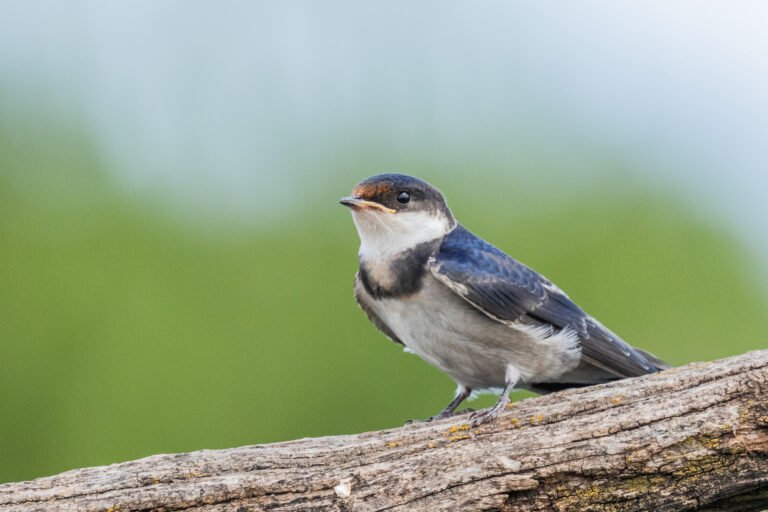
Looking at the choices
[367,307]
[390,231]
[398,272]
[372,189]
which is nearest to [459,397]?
[367,307]

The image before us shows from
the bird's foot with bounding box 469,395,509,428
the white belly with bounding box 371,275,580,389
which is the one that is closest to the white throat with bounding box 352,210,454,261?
the white belly with bounding box 371,275,580,389

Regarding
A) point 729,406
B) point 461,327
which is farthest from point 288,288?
point 729,406

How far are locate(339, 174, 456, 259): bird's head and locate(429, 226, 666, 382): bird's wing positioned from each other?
15 centimetres

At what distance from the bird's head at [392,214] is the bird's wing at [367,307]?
0.56ft

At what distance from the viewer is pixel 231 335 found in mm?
8586

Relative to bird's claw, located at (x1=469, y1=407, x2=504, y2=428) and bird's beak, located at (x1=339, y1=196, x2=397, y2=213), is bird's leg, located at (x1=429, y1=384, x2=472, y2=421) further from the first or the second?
bird's beak, located at (x1=339, y1=196, x2=397, y2=213)

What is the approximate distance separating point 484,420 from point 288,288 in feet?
14.9

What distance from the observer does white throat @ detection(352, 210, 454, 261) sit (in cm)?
533

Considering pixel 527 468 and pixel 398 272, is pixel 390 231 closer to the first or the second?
pixel 398 272

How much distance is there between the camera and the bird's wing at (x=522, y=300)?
5.07 meters

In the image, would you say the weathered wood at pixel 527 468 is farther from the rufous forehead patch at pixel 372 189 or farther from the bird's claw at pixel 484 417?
the rufous forehead patch at pixel 372 189

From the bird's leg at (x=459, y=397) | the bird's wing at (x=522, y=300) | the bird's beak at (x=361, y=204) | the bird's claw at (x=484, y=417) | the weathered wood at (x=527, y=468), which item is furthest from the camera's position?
the bird's leg at (x=459, y=397)

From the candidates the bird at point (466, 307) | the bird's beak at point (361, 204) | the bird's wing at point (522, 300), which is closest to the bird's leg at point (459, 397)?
the bird at point (466, 307)

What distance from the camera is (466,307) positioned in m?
5.13
